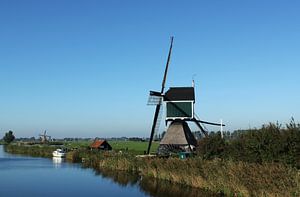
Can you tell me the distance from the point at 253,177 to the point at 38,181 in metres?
18.9

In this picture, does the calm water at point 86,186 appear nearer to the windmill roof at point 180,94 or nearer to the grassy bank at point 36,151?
the windmill roof at point 180,94

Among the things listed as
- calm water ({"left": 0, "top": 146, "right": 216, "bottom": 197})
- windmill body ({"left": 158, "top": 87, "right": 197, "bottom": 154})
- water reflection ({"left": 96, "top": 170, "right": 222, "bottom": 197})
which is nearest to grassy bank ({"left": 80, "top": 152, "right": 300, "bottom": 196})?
water reflection ({"left": 96, "top": 170, "right": 222, "bottom": 197})

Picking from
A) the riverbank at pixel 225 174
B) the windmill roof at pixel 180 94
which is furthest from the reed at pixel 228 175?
the windmill roof at pixel 180 94

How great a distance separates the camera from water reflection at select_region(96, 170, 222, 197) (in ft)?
77.7

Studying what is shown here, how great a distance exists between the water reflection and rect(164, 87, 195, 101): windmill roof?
11326 millimetres

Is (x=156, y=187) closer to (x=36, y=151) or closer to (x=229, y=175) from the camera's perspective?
(x=229, y=175)

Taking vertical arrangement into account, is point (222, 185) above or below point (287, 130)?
below

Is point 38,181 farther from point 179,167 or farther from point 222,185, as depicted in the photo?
point 222,185

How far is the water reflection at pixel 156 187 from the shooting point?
77.7 ft

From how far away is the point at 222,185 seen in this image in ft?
71.4

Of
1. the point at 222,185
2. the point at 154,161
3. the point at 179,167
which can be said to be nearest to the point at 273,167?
the point at 222,185

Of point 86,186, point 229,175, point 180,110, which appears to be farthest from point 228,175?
point 180,110

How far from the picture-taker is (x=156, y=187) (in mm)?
26969

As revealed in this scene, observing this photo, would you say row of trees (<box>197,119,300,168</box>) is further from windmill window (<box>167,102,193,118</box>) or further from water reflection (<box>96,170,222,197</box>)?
windmill window (<box>167,102,193,118</box>)
